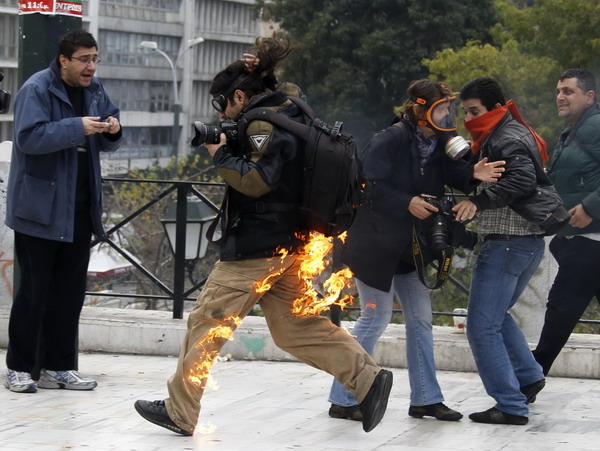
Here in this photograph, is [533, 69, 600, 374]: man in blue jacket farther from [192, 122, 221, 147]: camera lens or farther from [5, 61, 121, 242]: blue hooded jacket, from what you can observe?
[5, 61, 121, 242]: blue hooded jacket

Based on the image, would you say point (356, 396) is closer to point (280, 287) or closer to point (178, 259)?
point (280, 287)

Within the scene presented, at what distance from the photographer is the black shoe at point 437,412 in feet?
22.2

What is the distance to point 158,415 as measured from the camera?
6.16 m

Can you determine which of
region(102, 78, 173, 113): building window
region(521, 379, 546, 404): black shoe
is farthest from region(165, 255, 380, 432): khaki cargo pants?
region(102, 78, 173, 113): building window

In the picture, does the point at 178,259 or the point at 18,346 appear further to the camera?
the point at 178,259

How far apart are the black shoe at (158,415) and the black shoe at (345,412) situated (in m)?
0.94

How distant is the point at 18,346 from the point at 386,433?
223cm

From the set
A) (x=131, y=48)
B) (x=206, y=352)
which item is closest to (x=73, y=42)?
(x=206, y=352)

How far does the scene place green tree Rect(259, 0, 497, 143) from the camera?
56156mm

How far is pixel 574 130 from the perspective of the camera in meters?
7.29

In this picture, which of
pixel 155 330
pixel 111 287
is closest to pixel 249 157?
pixel 155 330

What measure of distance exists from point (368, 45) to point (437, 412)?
50.0 metres

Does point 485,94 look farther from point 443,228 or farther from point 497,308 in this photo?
point 497,308

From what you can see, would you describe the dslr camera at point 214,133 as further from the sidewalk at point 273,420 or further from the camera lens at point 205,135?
the sidewalk at point 273,420
